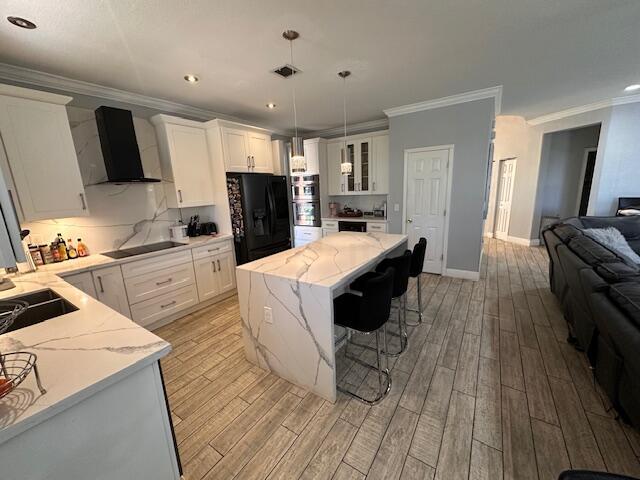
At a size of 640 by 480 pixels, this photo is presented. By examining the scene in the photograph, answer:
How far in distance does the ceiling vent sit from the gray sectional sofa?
9.94ft

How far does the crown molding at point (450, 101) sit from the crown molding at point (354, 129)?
0.57m

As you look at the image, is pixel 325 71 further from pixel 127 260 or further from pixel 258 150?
pixel 127 260

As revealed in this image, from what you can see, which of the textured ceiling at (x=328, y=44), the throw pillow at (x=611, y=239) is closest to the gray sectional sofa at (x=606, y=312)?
the throw pillow at (x=611, y=239)

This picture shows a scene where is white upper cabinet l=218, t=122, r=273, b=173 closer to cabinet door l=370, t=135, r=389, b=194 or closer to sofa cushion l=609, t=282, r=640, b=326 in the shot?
cabinet door l=370, t=135, r=389, b=194

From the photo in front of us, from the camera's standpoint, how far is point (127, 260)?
2617 mm

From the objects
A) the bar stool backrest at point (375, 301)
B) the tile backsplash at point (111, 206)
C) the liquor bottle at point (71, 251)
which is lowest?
the bar stool backrest at point (375, 301)

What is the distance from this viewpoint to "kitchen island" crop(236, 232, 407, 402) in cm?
175

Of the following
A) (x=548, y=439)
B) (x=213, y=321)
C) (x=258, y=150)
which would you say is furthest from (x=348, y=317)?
(x=258, y=150)

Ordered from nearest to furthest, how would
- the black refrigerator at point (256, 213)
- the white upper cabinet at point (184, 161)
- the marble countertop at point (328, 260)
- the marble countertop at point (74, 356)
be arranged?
the marble countertop at point (74, 356)
the marble countertop at point (328, 260)
the white upper cabinet at point (184, 161)
the black refrigerator at point (256, 213)

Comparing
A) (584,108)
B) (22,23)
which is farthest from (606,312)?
Answer: (584,108)

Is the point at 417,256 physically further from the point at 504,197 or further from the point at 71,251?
the point at 504,197

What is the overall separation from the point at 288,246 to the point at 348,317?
269cm

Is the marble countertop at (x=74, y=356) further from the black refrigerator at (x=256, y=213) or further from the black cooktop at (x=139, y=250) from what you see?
the black refrigerator at (x=256, y=213)

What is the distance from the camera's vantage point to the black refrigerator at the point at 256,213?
360 centimetres
